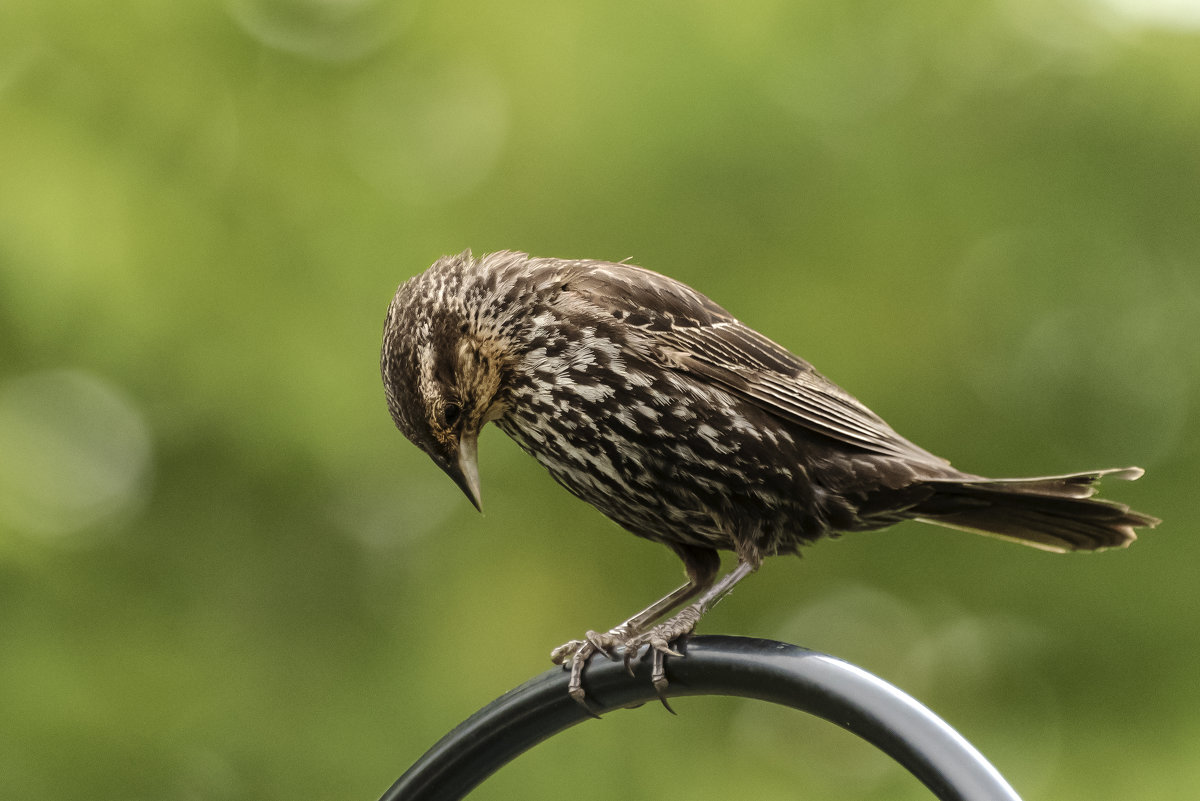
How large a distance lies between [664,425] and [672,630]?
0.39 meters

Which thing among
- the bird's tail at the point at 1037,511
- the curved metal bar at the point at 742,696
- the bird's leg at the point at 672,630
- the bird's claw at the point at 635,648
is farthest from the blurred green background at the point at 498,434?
the curved metal bar at the point at 742,696

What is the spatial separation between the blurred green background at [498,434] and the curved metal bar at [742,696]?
2.44 metres

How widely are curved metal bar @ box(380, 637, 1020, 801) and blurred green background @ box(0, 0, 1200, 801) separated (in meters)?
2.44

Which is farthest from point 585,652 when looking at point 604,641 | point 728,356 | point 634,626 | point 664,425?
point 728,356

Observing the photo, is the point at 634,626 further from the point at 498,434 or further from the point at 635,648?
the point at 498,434

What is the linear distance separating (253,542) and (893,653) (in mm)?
2278

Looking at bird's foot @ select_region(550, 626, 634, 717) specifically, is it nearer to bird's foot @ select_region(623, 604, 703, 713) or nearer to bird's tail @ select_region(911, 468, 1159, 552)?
bird's foot @ select_region(623, 604, 703, 713)

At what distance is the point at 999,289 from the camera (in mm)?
4730

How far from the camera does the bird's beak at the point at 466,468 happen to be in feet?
7.65

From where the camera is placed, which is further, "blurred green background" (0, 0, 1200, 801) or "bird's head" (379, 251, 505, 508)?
"blurred green background" (0, 0, 1200, 801)

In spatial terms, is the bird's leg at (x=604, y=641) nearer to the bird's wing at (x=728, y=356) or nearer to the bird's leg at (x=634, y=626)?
the bird's leg at (x=634, y=626)

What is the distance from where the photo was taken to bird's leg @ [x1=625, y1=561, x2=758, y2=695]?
2.03 m

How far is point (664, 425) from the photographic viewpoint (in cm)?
241

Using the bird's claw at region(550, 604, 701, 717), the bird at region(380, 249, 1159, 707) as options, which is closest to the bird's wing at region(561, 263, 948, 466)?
the bird at region(380, 249, 1159, 707)
